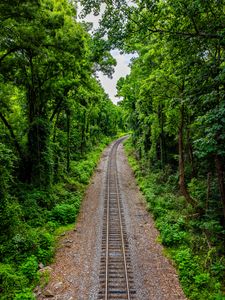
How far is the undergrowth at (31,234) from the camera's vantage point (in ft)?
29.5

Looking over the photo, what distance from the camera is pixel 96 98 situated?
24125mm

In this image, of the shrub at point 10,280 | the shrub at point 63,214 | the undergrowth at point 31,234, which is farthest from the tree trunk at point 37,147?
the shrub at point 10,280

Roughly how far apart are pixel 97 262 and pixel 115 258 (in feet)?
2.65

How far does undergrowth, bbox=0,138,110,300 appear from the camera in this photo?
898 cm

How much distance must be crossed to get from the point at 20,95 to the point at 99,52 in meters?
11.7

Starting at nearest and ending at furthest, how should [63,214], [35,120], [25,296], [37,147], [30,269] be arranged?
[25,296]
[30,269]
[63,214]
[35,120]
[37,147]

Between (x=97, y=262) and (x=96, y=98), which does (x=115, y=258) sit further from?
(x=96, y=98)

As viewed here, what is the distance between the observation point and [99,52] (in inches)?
391

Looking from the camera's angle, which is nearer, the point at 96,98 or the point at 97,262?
the point at 97,262

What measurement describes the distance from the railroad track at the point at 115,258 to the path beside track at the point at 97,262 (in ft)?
0.65

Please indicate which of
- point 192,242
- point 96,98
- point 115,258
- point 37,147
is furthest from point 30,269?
point 96,98

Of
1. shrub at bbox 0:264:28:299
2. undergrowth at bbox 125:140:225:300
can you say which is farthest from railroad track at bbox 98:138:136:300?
shrub at bbox 0:264:28:299

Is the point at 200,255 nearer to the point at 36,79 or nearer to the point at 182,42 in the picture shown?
the point at 182,42

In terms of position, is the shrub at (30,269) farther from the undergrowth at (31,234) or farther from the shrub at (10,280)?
the shrub at (10,280)
